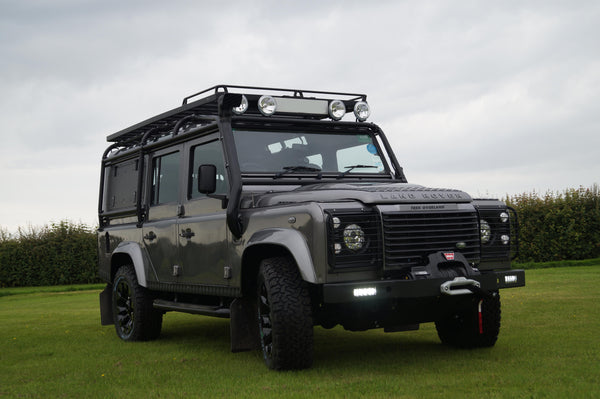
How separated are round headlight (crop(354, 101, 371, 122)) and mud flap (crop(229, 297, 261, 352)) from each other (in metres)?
2.51

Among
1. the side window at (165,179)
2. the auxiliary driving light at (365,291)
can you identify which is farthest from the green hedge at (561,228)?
the auxiliary driving light at (365,291)

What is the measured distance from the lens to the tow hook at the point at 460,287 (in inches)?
222

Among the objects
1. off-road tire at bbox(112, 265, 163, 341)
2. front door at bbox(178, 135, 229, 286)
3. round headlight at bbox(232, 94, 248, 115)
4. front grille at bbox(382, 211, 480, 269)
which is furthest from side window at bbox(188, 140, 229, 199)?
front grille at bbox(382, 211, 480, 269)

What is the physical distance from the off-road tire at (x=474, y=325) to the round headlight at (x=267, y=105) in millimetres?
2746

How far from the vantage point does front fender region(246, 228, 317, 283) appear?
5535 millimetres

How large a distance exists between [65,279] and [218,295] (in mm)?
18710

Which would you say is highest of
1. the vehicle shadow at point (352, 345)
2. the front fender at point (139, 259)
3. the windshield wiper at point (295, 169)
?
the windshield wiper at point (295, 169)

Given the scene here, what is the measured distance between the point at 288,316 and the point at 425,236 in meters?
1.34

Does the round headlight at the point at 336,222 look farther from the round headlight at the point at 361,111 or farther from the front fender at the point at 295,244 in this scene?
the round headlight at the point at 361,111

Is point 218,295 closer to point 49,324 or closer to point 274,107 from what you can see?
point 274,107

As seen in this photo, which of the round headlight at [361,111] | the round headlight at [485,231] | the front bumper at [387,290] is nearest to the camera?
the front bumper at [387,290]

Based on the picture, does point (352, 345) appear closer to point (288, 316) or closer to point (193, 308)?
point (193, 308)

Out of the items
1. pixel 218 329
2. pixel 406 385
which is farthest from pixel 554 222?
pixel 406 385

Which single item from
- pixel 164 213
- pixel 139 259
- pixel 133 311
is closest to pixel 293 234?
pixel 164 213
